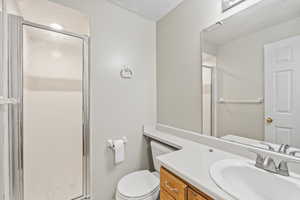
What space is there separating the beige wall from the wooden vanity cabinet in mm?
582

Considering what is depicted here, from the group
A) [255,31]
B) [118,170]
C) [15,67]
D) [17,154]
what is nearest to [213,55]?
[255,31]

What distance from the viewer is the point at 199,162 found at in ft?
2.98

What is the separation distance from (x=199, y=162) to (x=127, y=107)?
3.37ft

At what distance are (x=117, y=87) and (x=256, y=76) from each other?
4.17ft

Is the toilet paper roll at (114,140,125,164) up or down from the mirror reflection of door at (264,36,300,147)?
down

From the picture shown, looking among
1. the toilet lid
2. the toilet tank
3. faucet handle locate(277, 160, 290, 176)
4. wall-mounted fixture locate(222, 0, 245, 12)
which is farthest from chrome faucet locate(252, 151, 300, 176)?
wall-mounted fixture locate(222, 0, 245, 12)

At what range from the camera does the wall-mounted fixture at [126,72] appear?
1635 millimetres

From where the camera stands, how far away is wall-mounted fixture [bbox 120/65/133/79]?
1.64 metres

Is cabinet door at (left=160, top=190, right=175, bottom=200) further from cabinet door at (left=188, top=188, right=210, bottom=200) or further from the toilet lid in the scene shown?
the toilet lid

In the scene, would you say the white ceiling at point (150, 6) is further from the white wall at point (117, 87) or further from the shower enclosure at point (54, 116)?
the shower enclosure at point (54, 116)

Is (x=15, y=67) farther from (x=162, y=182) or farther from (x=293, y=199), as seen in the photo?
(x=293, y=199)

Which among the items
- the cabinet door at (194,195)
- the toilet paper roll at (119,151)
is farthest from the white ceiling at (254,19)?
the toilet paper roll at (119,151)

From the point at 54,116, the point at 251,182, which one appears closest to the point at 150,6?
the point at 54,116

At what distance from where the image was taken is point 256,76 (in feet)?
3.14
